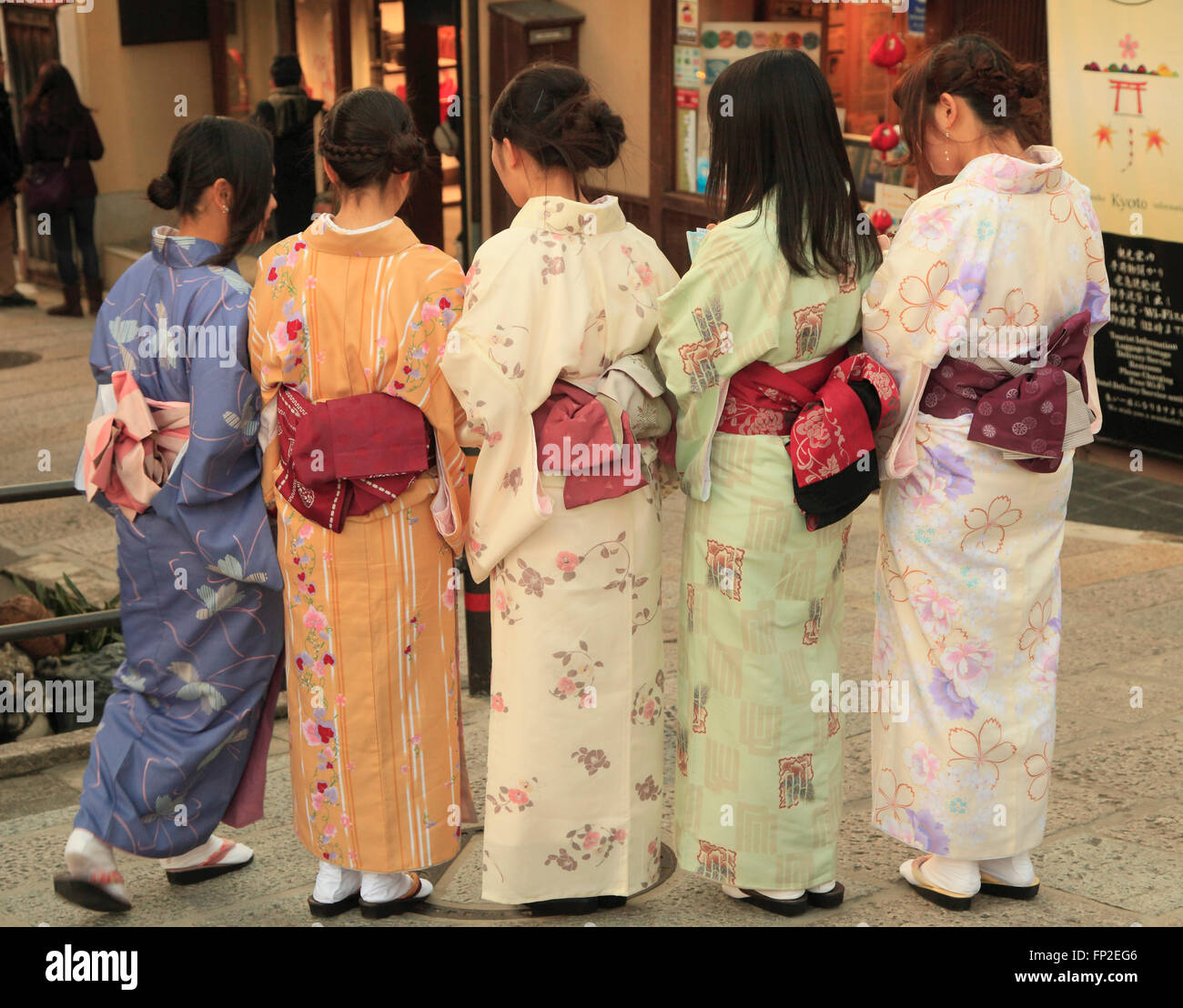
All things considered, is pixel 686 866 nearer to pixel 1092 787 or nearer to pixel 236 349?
pixel 1092 787

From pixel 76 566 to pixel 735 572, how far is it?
4240 millimetres

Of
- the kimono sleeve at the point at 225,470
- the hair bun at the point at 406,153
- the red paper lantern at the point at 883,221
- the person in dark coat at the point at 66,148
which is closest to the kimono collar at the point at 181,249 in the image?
the kimono sleeve at the point at 225,470

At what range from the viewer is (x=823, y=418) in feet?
9.86

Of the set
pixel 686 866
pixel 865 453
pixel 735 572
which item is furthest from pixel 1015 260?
pixel 686 866

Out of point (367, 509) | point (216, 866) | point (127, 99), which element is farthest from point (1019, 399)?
point (127, 99)

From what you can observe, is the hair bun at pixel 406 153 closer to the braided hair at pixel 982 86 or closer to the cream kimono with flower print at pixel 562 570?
the cream kimono with flower print at pixel 562 570

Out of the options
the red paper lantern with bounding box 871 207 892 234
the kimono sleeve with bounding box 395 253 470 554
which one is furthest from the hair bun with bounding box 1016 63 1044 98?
the red paper lantern with bounding box 871 207 892 234

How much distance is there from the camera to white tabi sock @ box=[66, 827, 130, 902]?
128 inches

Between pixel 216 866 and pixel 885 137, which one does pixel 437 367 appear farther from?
pixel 885 137

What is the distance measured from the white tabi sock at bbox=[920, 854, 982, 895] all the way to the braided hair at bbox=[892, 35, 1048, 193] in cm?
163

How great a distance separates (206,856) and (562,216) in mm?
1811

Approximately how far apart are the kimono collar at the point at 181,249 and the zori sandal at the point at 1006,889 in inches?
91.2

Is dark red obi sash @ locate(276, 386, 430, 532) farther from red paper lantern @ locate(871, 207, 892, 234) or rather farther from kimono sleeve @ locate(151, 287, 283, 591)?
red paper lantern @ locate(871, 207, 892, 234)

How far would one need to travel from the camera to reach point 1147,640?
4879 millimetres
